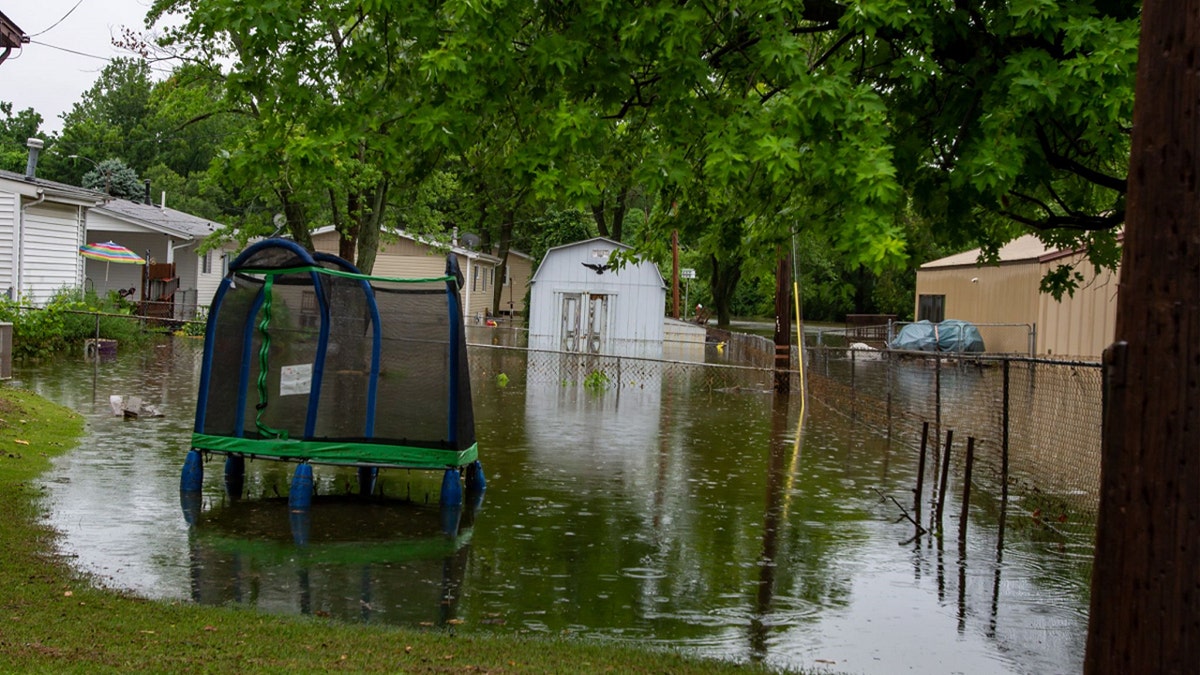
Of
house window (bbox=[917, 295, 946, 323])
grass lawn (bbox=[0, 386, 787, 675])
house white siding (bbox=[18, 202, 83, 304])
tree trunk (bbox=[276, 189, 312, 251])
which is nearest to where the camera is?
grass lawn (bbox=[0, 386, 787, 675])

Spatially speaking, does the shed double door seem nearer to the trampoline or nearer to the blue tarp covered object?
the blue tarp covered object

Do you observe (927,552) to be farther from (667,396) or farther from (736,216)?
(667,396)

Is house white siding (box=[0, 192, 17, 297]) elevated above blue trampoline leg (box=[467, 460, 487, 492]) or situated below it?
above

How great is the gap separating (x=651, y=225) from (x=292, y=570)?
5.61 meters

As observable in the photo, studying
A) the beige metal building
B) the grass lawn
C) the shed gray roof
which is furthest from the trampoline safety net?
the shed gray roof

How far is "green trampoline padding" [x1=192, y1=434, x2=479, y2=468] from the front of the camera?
36.0 ft

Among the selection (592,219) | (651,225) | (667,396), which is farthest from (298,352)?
(592,219)

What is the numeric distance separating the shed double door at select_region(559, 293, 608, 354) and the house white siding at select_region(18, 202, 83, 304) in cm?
1467

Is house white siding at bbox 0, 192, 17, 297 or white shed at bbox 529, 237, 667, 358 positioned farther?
white shed at bbox 529, 237, 667, 358

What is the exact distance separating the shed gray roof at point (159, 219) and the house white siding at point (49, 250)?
750cm

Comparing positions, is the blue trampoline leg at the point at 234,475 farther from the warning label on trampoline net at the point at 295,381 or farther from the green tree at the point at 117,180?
the green tree at the point at 117,180

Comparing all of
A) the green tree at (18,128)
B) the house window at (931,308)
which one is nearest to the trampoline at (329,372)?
the house window at (931,308)

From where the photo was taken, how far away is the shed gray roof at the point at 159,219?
38.1 meters

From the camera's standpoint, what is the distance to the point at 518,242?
3113 inches
